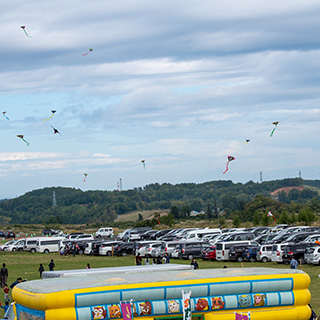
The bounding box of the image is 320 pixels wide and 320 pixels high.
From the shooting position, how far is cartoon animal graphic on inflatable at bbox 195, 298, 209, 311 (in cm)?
1535

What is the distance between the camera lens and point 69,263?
153 ft

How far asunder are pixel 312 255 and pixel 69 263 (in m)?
18.3

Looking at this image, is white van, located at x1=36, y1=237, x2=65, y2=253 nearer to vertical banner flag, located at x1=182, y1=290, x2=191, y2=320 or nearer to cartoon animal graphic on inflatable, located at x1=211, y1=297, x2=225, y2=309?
cartoon animal graphic on inflatable, located at x1=211, y1=297, x2=225, y2=309

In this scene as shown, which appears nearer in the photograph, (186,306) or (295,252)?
(186,306)

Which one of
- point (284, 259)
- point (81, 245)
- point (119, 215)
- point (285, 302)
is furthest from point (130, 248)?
point (119, 215)

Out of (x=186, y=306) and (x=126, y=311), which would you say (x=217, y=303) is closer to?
(x=186, y=306)

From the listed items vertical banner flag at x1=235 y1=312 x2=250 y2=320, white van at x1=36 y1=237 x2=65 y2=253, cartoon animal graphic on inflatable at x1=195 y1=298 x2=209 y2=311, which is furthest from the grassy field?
vertical banner flag at x1=235 y1=312 x2=250 y2=320

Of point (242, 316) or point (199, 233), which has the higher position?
point (242, 316)

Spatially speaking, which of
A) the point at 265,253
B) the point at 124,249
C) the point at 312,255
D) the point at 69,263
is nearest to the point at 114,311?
the point at 312,255

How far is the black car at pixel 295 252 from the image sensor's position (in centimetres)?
3828

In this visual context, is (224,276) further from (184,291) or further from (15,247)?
(15,247)

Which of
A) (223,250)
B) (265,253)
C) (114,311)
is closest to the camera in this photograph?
(114,311)

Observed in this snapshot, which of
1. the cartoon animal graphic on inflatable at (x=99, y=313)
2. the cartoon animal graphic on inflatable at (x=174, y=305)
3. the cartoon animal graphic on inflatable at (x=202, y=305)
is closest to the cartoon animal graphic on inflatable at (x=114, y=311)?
the cartoon animal graphic on inflatable at (x=99, y=313)

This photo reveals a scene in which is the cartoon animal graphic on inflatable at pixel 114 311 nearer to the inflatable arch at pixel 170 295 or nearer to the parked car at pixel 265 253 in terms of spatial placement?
the inflatable arch at pixel 170 295
